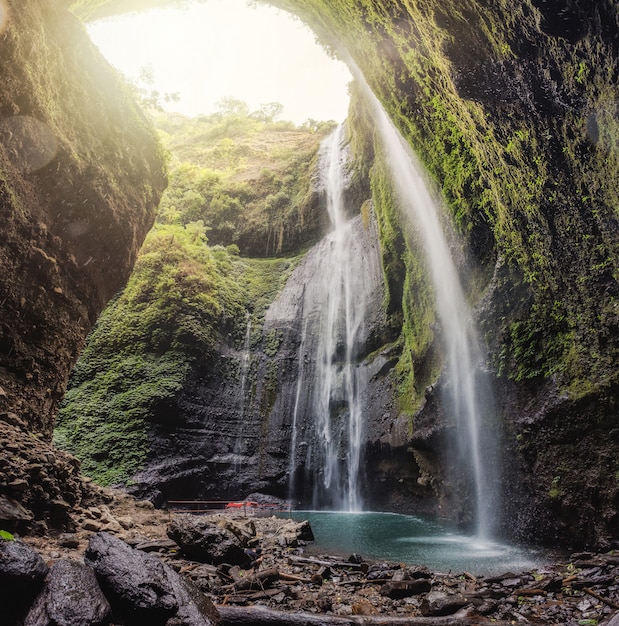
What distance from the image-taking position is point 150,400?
14.4 meters

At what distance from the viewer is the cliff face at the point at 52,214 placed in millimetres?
6113

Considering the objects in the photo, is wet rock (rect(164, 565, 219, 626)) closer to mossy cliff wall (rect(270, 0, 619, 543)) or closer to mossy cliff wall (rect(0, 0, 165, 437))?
mossy cliff wall (rect(0, 0, 165, 437))

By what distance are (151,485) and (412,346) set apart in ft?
30.8

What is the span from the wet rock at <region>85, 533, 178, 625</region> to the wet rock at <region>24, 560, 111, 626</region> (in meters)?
0.12

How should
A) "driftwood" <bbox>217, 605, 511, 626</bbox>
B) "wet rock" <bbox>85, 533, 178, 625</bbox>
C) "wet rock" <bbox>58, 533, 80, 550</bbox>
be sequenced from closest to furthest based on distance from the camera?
"wet rock" <bbox>85, 533, 178, 625</bbox> → "driftwood" <bbox>217, 605, 511, 626</bbox> → "wet rock" <bbox>58, 533, 80, 550</bbox>

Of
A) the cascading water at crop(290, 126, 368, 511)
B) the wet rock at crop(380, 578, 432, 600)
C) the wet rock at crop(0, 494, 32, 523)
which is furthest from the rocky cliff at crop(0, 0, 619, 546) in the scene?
the cascading water at crop(290, 126, 368, 511)

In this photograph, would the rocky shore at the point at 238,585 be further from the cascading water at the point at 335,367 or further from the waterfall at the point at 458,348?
the cascading water at the point at 335,367

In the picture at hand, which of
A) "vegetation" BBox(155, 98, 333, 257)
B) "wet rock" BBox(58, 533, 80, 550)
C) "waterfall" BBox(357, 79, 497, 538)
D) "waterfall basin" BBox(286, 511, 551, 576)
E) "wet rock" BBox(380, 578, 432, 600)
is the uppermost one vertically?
"vegetation" BBox(155, 98, 333, 257)

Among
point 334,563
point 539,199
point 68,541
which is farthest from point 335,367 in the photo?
point 68,541

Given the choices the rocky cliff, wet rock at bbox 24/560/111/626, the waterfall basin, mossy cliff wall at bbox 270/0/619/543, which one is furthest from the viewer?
the waterfall basin

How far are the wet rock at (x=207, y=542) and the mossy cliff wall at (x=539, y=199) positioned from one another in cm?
516

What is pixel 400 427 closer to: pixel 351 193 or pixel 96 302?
pixel 96 302

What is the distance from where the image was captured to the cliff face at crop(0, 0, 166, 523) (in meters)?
6.11

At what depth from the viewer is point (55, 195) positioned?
24.8 ft
